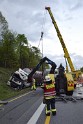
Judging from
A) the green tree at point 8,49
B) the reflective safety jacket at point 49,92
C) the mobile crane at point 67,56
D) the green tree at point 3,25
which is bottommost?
the reflective safety jacket at point 49,92

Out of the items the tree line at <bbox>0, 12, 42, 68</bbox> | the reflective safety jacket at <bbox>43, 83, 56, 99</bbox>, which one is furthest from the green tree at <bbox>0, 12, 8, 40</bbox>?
the reflective safety jacket at <bbox>43, 83, 56, 99</bbox>

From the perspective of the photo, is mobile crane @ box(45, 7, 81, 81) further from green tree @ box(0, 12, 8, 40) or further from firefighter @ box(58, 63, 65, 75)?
green tree @ box(0, 12, 8, 40)

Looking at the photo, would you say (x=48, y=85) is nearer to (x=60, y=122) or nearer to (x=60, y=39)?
(x=60, y=122)

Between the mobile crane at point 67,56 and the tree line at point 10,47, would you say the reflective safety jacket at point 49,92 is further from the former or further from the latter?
the tree line at point 10,47

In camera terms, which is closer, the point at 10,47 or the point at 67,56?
the point at 67,56

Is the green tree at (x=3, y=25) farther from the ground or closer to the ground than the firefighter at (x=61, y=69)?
farther from the ground

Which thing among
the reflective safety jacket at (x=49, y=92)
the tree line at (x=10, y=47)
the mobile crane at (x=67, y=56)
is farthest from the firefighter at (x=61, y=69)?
the tree line at (x=10, y=47)

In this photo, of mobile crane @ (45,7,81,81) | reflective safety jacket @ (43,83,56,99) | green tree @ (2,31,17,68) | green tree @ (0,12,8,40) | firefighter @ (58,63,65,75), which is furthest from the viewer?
green tree @ (2,31,17,68)

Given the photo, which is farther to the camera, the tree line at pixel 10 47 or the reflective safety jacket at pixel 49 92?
the tree line at pixel 10 47

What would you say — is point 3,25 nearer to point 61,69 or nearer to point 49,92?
point 61,69

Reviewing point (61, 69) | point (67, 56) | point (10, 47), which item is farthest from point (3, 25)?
point (61, 69)


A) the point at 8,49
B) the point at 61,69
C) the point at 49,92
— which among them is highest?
the point at 8,49

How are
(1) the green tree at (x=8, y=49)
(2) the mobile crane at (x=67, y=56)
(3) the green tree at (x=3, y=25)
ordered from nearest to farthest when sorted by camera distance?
(2) the mobile crane at (x=67, y=56) → (3) the green tree at (x=3, y=25) → (1) the green tree at (x=8, y=49)

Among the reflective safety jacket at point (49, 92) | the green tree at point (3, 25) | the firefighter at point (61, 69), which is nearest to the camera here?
the reflective safety jacket at point (49, 92)
